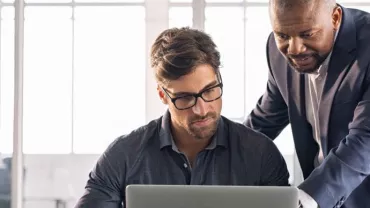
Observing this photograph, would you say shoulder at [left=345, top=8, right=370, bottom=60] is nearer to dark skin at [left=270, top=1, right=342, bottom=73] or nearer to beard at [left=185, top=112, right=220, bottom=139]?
dark skin at [left=270, top=1, right=342, bottom=73]

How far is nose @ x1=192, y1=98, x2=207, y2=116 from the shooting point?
2.10 m

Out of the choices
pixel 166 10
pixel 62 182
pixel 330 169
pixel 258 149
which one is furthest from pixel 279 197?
pixel 62 182

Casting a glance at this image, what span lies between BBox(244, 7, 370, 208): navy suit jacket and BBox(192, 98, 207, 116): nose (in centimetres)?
33

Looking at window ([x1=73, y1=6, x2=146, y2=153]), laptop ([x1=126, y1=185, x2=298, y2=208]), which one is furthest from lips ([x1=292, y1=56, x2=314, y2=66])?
window ([x1=73, y1=6, x2=146, y2=153])

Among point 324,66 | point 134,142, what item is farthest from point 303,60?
point 134,142

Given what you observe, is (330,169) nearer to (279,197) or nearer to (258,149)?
(258,149)

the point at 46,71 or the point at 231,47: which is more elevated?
the point at 231,47

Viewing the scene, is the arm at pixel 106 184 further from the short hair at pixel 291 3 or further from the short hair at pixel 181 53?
the short hair at pixel 291 3

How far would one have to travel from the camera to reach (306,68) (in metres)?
2.04

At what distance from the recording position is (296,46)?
1.98 m

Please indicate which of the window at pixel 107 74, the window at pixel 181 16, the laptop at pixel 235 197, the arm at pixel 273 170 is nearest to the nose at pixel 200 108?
the arm at pixel 273 170

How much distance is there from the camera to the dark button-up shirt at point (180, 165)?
84.4 inches

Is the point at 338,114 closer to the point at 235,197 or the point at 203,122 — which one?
the point at 203,122

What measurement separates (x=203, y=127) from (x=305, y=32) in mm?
390
